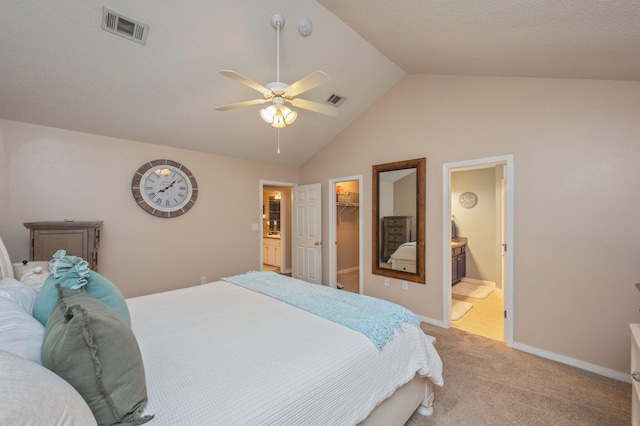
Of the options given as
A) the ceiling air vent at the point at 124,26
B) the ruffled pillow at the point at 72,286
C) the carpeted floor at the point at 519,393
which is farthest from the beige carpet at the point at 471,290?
the ceiling air vent at the point at 124,26

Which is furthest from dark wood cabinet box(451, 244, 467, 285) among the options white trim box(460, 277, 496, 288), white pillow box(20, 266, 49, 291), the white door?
white pillow box(20, 266, 49, 291)

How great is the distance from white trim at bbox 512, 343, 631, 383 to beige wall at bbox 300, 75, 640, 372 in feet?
0.11

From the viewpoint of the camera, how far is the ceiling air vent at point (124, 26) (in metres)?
2.13

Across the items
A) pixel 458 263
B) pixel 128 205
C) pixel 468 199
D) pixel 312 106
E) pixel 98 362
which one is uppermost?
pixel 312 106

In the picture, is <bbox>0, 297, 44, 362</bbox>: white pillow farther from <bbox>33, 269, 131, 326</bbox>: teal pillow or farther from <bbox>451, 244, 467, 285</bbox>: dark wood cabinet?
<bbox>451, 244, 467, 285</bbox>: dark wood cabinet

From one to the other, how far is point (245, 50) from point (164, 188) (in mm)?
2269

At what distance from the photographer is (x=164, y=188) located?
152 inches

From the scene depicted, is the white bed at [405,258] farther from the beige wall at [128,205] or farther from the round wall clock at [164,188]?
the round wall clock at [164,188]

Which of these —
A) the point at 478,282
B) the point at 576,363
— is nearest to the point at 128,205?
the point at 576,363

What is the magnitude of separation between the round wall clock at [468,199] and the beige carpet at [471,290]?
154 cm

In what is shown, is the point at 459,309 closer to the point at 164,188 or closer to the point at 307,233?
the point at 307,233

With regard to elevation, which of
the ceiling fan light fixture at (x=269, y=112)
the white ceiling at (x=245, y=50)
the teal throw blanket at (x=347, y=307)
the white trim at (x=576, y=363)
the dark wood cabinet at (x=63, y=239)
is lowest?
the white trim at (x=576, y=363)

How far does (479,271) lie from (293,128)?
4433mm

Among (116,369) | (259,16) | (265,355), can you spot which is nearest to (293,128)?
(259,16)
